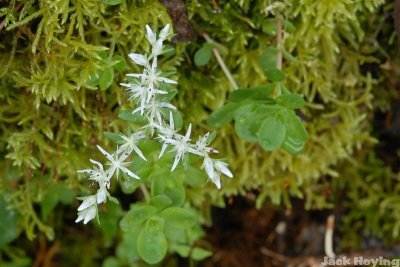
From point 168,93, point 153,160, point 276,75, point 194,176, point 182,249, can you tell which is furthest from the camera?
point 182,249

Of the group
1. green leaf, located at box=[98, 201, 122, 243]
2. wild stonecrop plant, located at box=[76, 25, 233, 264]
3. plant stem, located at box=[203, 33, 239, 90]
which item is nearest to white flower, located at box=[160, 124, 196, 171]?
wild stonecrop plant, located at box=[76, 25, 233, 264]

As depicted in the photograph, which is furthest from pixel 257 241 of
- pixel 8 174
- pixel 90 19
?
pixel 90 19

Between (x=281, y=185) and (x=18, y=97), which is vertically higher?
(x=18, y=97)

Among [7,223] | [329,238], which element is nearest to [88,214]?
[7,223]

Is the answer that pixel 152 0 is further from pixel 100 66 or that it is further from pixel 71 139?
pixel 71 139

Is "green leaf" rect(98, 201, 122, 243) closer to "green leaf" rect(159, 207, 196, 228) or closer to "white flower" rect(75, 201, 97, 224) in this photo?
"green leaf" rect(159, 207, 196, 228)

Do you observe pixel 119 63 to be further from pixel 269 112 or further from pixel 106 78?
pixel 269 112
